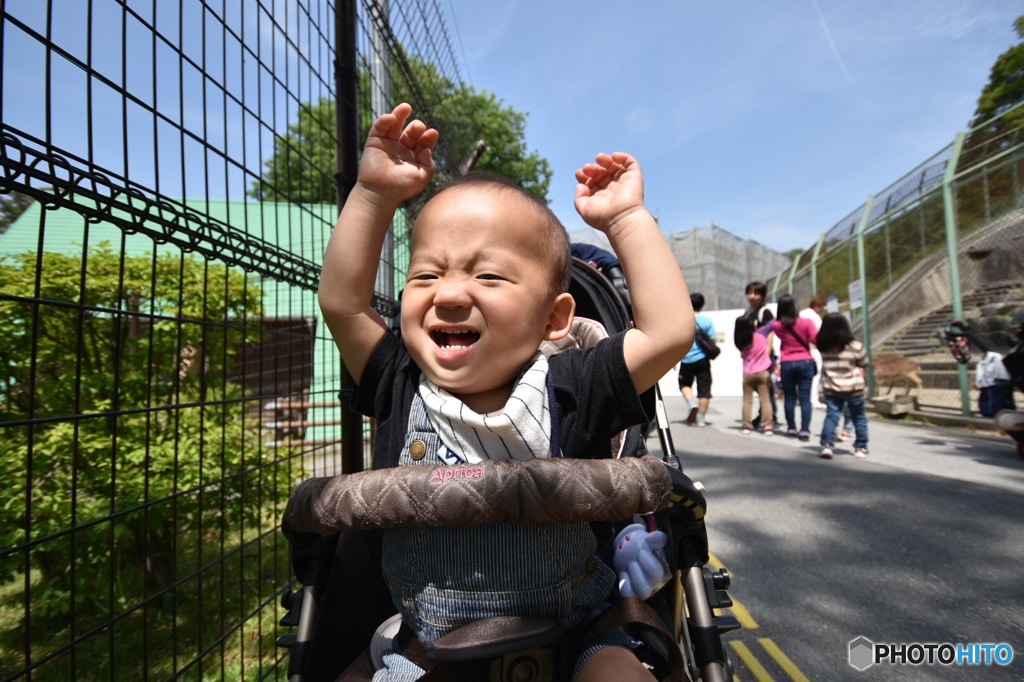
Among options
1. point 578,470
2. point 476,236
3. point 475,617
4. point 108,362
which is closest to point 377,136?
point 476,236

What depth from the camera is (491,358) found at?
1257 mm

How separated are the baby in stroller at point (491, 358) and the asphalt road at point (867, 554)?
1.46 metres

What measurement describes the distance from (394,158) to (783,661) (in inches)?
89.3

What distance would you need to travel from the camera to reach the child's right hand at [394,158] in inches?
53.8

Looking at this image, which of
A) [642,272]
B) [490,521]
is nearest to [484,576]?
[490,521]

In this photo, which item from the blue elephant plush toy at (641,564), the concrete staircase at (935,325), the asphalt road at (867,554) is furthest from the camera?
the concrete staircase at (935,325)

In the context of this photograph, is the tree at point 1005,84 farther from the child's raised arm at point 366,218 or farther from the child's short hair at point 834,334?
the child's raised arm at point 366,218

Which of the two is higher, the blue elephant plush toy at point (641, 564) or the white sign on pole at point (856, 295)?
the white sign on pole at point (856, 295)

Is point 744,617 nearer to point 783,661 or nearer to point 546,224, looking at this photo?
point 783,661

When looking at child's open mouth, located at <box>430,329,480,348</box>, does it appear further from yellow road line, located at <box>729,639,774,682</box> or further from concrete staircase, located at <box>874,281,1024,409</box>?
concrete staircase, located at <box>874,281,1024,409</box>

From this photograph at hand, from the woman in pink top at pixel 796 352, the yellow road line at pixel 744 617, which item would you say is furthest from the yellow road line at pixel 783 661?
the woman in pink top at pixel 796 352

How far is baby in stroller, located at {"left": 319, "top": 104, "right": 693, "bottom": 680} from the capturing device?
3.80 feet

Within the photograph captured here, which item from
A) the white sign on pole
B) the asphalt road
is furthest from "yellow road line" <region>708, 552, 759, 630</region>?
the white sign on pole

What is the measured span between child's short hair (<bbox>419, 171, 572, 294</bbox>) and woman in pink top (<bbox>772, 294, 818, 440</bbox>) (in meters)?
5.81
